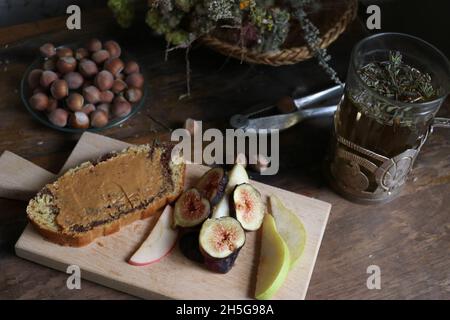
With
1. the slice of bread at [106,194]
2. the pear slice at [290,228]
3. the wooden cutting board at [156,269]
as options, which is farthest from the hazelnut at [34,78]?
the pear slice at [290,228]

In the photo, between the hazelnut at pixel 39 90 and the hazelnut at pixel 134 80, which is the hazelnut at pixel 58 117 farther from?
the hazelnut at pixel 134 80

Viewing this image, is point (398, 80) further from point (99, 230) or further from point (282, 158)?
point (99, 230)

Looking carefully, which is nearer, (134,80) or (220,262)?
(220,262)

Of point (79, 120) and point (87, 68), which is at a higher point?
point (87, 68)

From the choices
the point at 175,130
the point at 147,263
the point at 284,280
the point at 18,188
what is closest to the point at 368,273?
the point at 284,280

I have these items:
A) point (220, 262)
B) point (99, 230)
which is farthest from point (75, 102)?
point (220, 262)
